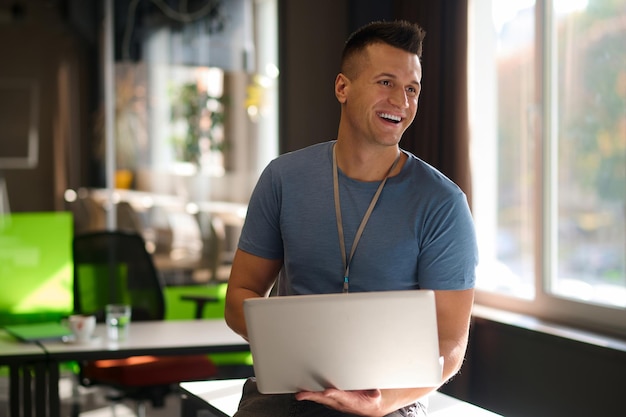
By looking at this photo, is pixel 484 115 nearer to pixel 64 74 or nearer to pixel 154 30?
pixel 154 30

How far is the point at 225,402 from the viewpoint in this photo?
2.69 metres

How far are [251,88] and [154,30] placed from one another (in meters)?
0.73

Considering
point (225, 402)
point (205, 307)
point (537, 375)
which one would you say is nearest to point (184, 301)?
point (205, 307)

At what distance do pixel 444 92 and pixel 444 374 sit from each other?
259cm

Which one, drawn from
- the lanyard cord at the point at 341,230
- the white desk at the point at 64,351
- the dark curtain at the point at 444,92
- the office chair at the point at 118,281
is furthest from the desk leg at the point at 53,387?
the dark curtain at the point at 444,92

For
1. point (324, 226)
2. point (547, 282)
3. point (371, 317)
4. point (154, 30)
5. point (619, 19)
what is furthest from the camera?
point (154, 30)

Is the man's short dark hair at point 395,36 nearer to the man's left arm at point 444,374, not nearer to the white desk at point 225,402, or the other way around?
the man's left arm at point 444,374

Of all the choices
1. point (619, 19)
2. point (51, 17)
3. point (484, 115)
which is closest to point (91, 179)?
point (51, 17)

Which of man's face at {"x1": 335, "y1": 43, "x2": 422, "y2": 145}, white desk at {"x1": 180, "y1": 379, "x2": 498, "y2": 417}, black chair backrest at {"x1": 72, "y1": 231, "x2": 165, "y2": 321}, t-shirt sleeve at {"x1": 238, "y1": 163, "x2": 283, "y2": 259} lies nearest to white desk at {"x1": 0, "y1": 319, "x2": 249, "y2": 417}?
white desk at {"x1": 180, "y1": 379, "x2": 498, "y2": 417}

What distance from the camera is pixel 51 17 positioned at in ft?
20.4

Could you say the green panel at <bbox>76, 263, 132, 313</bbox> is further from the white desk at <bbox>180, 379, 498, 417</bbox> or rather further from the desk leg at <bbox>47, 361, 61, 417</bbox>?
the white desk at <bbox>180, 379, 498, 417</bbox>

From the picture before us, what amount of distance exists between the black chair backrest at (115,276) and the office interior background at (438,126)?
58.3 inches

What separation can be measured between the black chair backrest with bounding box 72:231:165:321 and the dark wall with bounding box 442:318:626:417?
59.3 inches

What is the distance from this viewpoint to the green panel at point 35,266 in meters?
5.20
